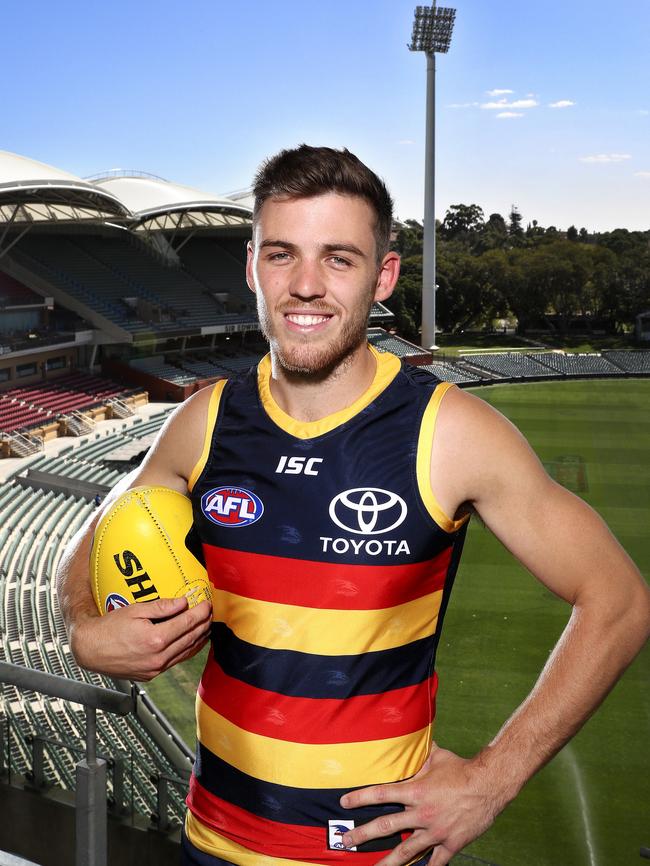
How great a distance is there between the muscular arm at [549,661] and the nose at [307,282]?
547 millimetres

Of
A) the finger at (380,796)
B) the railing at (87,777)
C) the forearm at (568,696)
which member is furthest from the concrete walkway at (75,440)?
the forearm at (568,696)

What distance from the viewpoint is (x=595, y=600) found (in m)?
1.98

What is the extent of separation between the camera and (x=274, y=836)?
2.12 metres

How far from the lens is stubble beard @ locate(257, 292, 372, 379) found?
227 centimetres

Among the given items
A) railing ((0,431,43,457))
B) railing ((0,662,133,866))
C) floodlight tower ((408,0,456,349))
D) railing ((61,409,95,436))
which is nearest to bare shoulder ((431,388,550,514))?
railing ((0,662,133,866))

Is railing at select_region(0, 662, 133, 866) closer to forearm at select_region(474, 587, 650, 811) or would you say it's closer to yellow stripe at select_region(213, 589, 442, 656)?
yellow stripe at select_region(213, 589, 442, 656)

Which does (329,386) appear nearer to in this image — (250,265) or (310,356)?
(310,356)

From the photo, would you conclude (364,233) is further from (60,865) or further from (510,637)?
(510,637)

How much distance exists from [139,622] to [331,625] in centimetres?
47

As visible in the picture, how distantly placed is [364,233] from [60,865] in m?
3.10

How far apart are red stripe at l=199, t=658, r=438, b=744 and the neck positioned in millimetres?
737

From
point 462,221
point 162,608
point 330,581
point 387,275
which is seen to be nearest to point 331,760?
point 330,581

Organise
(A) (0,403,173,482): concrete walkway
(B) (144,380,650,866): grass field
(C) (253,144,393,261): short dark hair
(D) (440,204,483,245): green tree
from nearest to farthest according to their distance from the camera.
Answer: (C) (253,144,393,261): short dark hair, (B) (144,380,650,866): grass field, (A) (0,403,173,482): concrete walkway, (D) (440,204,483,245): green tree

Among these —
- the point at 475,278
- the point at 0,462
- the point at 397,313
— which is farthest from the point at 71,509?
the point at 475,278
